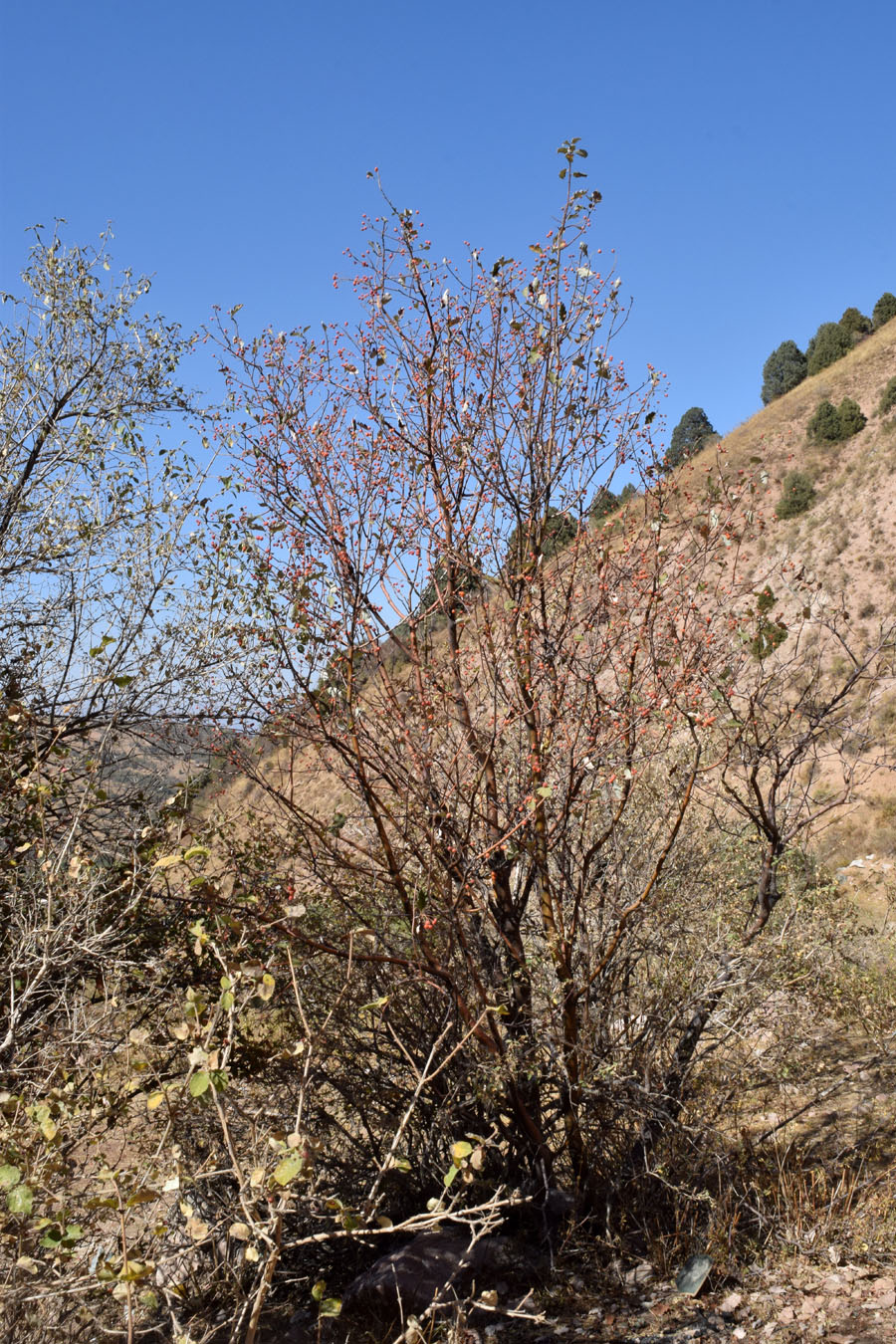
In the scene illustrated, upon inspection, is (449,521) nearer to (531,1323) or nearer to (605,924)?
(605,924)

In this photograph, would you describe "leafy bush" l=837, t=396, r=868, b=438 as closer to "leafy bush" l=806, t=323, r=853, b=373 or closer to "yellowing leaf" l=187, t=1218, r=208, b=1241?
"leafy bush" l=806, t=323, r=853, b=373

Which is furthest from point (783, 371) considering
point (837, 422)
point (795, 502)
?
point (795, 502)

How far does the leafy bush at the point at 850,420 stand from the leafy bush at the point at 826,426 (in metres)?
0.07

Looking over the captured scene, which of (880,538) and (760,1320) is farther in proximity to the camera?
(880,538)

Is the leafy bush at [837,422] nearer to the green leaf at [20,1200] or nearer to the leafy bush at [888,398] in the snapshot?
the leafy bush at [888,398]

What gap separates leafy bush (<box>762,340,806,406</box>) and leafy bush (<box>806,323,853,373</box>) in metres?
2.45

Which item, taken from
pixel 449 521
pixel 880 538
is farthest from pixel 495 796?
pixel 880 538

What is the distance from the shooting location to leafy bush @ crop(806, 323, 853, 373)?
4075cm

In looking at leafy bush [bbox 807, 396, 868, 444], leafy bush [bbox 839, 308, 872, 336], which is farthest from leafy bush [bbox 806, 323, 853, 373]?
leafy bush [bbox 807, 396, 868, 444]

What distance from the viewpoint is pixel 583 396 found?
14.3 ft

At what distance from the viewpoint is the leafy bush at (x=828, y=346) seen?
4075 cm

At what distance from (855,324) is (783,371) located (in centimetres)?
516

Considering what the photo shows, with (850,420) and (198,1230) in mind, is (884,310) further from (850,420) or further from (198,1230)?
(198,1230)

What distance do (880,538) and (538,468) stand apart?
2607cm
